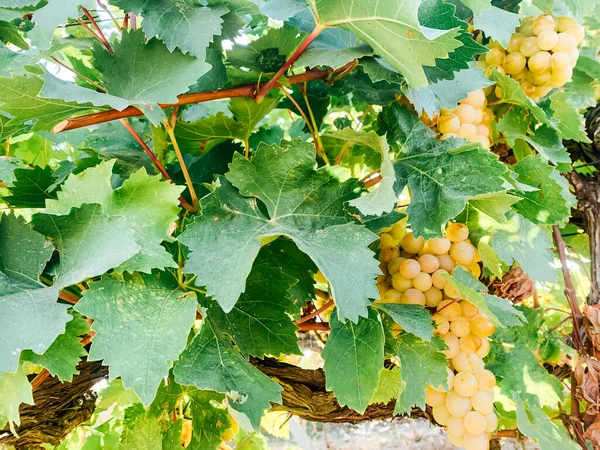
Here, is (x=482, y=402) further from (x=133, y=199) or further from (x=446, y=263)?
(x=133, y=199)

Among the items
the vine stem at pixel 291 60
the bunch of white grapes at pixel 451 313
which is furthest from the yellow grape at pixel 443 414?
the vine stem at pixel 291 60

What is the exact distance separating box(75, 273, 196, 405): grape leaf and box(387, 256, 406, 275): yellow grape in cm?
31

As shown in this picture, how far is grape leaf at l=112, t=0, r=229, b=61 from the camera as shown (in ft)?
2.28

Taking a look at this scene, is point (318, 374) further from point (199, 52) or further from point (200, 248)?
point (199, 52)

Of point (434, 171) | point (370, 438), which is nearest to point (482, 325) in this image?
point (434, 171)

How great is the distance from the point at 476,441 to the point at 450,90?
1.68 feet

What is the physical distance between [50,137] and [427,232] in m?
0.79

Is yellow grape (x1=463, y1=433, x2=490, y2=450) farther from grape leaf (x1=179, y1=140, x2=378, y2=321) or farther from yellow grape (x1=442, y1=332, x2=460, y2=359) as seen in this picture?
grape leaf (x1=179, y1=140, x2=378, y2=321)

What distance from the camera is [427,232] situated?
0.75 metres

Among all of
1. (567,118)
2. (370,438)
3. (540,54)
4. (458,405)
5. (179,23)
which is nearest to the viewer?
(179,23)

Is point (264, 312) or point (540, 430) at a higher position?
point (264, 312)

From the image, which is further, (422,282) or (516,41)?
(516,41)

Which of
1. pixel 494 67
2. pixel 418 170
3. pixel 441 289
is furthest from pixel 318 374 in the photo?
pixel 494 67

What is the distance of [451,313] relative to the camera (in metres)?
0.80
